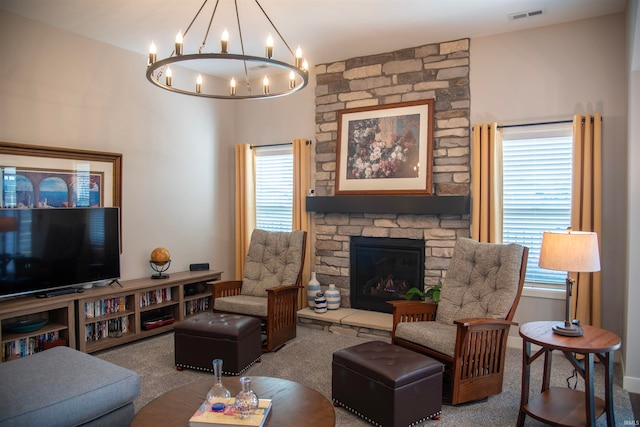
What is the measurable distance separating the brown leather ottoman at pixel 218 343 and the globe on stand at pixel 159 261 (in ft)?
4.17

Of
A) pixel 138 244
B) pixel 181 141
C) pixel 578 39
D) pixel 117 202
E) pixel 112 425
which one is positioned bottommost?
pixel 112 425

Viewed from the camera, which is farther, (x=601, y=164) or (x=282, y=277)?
(x=282, y=277)

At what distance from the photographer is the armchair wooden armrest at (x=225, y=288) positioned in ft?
14.7

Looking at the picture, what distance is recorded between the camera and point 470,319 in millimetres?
3033

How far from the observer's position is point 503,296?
Result: 129 inches

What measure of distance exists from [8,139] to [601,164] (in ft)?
16.6

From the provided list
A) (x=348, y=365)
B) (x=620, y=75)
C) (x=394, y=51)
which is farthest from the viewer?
(x=394, y=51)

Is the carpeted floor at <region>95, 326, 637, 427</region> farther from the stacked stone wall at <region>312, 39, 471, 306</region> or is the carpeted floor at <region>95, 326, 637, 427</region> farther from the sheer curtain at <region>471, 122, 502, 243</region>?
the sheer curtain at <region>471, 122, 502, 243</region>

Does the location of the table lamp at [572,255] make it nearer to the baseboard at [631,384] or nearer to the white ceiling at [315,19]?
the baseboard at [631,384]

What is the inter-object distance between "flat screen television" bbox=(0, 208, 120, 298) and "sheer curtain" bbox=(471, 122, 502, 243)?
352 centimetres

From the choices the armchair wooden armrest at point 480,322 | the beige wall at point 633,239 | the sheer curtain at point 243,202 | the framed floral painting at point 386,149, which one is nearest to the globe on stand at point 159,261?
the sheer curtain at point 243,202

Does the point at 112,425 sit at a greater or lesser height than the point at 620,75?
lesser

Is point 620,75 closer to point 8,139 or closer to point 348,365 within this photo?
point 348,365

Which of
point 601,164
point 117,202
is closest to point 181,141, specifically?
point 117,202
